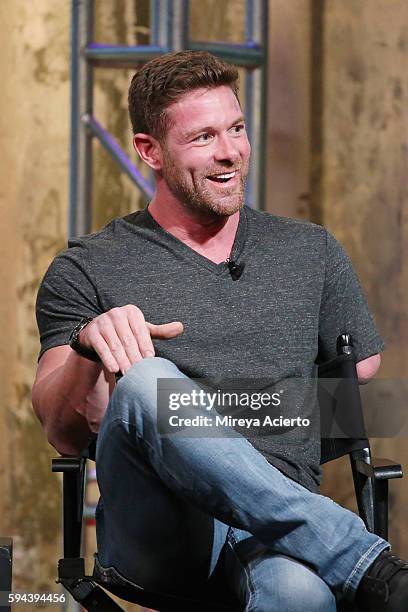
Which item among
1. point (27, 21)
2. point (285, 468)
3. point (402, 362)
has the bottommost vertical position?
point (402, 362)

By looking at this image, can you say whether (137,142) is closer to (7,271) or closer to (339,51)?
(7,271)

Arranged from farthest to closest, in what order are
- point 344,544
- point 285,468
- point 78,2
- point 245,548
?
point 78,2 < point 285,468 < point 245,548 < point 344,544

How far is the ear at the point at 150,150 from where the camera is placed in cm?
229

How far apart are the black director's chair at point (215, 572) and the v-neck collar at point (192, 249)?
26cm

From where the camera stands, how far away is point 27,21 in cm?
332

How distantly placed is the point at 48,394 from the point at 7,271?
53.3 inches

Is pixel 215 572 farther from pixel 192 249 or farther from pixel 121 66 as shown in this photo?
pixel 121 66

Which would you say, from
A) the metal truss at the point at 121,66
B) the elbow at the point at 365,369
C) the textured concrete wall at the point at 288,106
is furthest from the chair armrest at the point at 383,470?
the textured concrete wall at the point at 288,106

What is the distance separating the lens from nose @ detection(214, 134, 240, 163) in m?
2.16

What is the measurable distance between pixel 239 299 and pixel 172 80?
0.46 meters

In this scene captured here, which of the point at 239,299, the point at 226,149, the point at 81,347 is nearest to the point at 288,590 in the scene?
A: the point at 81,347

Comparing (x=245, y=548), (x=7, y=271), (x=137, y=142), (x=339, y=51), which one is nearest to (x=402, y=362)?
(x=339, y=51)

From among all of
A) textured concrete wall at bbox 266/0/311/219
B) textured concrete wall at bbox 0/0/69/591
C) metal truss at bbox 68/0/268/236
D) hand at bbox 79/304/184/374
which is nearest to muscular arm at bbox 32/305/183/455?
hand at bbox 79/304/184/374

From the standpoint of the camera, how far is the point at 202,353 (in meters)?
2.07
